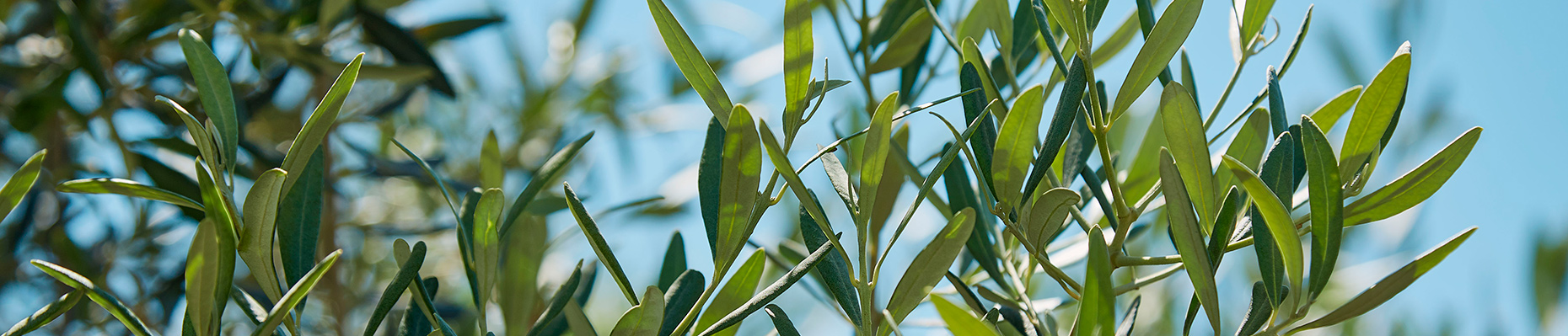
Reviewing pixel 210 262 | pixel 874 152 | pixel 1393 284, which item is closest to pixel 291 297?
pixel 210 262

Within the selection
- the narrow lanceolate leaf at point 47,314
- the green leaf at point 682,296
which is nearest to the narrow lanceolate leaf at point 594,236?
the green leaf at point 682,296

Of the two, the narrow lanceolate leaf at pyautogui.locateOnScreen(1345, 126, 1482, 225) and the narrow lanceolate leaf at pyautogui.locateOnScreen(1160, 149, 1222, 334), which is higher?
the narrow lanceolate leaf at pyautogui.locateOnScreen(1345, 126, 1482, 225)

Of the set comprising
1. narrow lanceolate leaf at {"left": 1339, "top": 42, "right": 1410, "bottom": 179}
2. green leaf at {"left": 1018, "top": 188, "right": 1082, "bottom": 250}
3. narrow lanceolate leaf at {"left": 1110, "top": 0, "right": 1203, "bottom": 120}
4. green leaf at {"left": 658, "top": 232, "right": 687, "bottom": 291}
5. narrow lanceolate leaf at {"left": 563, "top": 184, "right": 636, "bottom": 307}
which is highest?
narrow lanceolate leaf at {"left": 1110, "top": 0, "right": 1203, "bottom": 120}

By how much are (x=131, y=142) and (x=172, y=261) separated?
1.28ft

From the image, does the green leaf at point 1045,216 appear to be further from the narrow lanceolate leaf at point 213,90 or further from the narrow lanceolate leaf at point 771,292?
the narrow lanceolate leaf at point 213,90

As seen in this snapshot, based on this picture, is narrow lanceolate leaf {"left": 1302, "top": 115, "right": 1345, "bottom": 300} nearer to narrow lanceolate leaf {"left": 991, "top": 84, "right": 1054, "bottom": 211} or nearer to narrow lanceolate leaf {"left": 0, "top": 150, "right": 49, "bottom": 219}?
narrow lanceolate leaf {"left": 991, "top": 84, "right": 1054, "bottom": 211}

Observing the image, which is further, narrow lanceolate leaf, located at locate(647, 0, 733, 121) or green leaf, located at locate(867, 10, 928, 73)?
green leaf, located at locate(867, 10, 928, 73)

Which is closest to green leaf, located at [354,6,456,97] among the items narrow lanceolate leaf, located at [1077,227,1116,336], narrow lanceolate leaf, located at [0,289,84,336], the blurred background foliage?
the blurred background foliage

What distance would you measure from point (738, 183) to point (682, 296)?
48 millimetres

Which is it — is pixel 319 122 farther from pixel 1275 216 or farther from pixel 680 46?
pixel 1275 216

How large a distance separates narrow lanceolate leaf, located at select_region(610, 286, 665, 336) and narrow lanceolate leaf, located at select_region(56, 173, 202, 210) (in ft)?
0.33

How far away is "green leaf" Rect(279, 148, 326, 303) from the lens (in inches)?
9.3

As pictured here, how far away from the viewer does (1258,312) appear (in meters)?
0.21

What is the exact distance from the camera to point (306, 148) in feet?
0.70
